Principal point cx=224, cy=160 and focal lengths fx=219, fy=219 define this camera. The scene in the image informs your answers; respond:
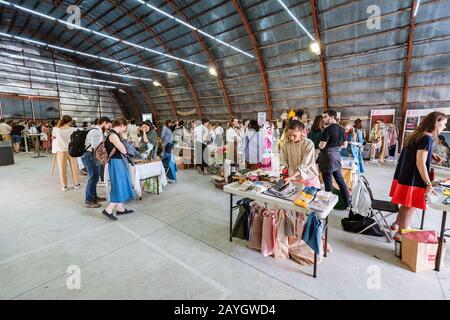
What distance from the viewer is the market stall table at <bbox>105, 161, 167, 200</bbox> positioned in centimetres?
381

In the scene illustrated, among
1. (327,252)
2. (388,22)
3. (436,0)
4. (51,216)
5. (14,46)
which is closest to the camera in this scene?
(327,252)

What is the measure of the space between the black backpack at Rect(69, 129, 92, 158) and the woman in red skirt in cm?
463

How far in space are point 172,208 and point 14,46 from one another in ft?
58.8

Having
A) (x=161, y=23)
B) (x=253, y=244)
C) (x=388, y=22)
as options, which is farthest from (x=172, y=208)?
(x=161, y=23)

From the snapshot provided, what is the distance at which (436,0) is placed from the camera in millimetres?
6320

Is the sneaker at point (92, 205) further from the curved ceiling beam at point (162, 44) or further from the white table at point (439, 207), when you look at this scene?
the curved ceiling beam at point (162, 44)

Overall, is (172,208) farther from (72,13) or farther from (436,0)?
(72,13)

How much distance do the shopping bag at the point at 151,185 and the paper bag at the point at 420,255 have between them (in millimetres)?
3893

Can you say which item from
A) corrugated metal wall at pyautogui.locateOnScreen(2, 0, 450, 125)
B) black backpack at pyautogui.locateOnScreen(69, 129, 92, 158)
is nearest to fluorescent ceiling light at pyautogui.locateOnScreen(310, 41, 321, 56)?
corrugated metal wall at pyautogui.locateOnScreen(2, 0, 450, 125)

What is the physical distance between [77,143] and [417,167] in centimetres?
478

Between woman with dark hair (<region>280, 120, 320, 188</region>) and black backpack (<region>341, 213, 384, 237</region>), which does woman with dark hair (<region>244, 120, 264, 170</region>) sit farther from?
black backpack (<region>341, 213, 384, 237</region>)

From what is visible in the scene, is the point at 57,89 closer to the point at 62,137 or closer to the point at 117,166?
the point at 62,137

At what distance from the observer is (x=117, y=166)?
10.0ft

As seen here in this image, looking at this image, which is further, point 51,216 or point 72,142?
point 72,142
